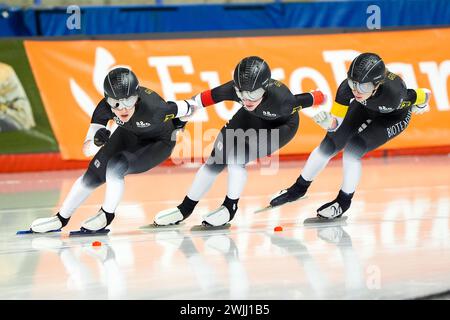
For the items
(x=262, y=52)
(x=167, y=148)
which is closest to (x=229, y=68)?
(x=262, y=52)

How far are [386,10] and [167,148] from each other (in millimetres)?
6778

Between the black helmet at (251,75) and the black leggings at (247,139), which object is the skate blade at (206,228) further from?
the black helmet at (251,75)

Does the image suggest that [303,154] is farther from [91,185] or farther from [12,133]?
[91,185]

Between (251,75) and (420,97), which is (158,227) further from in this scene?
(420,97)

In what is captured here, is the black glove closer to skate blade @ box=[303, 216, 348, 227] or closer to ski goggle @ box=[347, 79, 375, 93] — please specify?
skate blade @ box=[303, 216, 348, 227]

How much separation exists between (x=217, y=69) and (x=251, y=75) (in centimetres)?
516

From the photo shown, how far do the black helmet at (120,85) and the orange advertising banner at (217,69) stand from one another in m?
4.72

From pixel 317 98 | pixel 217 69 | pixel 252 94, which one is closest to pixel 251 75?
pixel 252 94

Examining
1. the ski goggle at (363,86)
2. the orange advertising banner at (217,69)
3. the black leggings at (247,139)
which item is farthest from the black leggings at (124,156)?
the orange advertising banner at (217,69)

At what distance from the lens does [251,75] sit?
820 cm

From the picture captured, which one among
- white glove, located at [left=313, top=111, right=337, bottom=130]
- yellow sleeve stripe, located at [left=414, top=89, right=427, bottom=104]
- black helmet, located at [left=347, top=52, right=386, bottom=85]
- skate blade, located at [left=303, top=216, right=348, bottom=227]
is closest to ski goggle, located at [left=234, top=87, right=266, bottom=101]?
white glove, located at [left=313, top=111, right=337, bottom=130]

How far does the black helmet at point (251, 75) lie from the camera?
323 inches

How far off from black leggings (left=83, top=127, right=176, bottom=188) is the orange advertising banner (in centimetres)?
420

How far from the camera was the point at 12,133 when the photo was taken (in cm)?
1270
